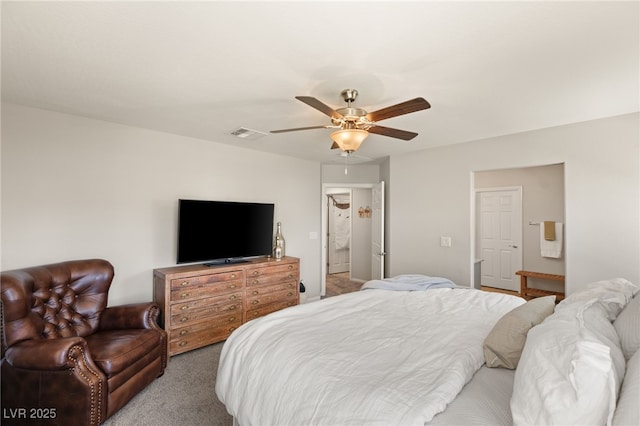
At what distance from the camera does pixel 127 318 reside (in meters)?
2.68

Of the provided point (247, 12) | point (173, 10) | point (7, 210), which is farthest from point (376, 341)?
point (7, 210)

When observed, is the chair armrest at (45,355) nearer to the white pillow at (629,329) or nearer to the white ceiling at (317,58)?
the white ceiling at (317,58)

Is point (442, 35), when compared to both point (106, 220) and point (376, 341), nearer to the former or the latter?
point (376, 341)

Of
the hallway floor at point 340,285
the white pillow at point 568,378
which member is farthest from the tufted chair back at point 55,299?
the hallway floor at point 340,285

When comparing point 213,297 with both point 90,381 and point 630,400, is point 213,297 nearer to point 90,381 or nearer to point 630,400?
point 90,381

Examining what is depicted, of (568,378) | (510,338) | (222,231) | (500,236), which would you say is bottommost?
(510,338)

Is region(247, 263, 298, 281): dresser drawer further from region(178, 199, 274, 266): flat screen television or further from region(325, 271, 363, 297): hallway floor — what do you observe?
region(325, 271, 363, 297): hallway floor

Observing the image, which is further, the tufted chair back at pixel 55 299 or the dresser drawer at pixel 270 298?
the dresser drawer at pixel 270 298

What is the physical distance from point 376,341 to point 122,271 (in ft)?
9.54

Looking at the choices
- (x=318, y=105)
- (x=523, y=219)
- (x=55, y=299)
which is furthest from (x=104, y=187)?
(x=523, y=219)

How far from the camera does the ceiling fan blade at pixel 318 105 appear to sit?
182 cm

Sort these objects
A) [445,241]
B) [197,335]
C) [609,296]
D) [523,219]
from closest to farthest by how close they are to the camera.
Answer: [609,296]
[197,335]
[445,241]
[523,219]

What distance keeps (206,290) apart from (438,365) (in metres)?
2.65

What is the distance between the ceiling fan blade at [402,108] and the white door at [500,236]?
4.75m
